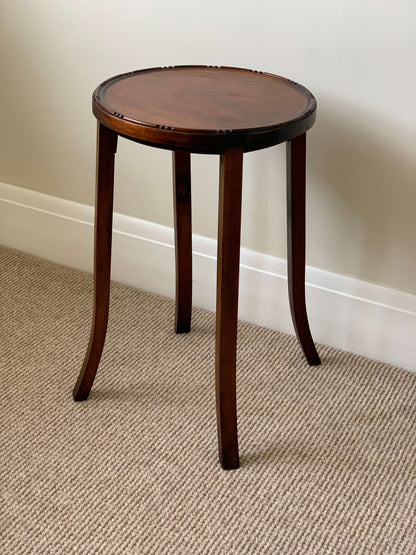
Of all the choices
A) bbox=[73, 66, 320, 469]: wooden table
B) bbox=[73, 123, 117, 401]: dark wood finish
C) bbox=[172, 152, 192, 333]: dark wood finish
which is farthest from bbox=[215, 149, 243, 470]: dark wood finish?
bbox=[172, 152, 192, 333]: dark wood finish

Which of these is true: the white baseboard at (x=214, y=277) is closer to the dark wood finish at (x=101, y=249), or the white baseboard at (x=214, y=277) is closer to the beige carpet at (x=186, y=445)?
the beige carpet at (x=186, y=445)

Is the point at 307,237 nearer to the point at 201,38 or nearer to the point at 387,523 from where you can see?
the point at 201,38

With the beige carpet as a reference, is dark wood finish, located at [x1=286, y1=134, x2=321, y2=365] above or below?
above

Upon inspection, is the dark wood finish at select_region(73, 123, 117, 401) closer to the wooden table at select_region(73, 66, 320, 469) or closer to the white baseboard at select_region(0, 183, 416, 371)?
the wooden table at select_region(73, 66, 320, 469)

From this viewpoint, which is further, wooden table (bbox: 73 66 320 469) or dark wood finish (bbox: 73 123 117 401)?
dark wood finish (bbox: 73 123 117 401)

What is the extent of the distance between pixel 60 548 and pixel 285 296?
753 millimetres

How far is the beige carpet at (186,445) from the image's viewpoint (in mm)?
1182

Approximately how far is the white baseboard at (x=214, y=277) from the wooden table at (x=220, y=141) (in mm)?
119

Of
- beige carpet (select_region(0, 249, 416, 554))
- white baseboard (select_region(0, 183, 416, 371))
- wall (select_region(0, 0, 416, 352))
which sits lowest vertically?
beige carpet (select_region(0, 249, 416, 554))

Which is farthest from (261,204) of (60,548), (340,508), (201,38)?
(60,548)

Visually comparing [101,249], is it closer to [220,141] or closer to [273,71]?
[220,141]

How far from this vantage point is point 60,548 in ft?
3.74

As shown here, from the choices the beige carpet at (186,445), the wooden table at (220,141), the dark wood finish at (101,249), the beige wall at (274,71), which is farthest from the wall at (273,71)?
the dark wood finish at (101,249)

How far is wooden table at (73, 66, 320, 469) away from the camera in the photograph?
3.62ft
